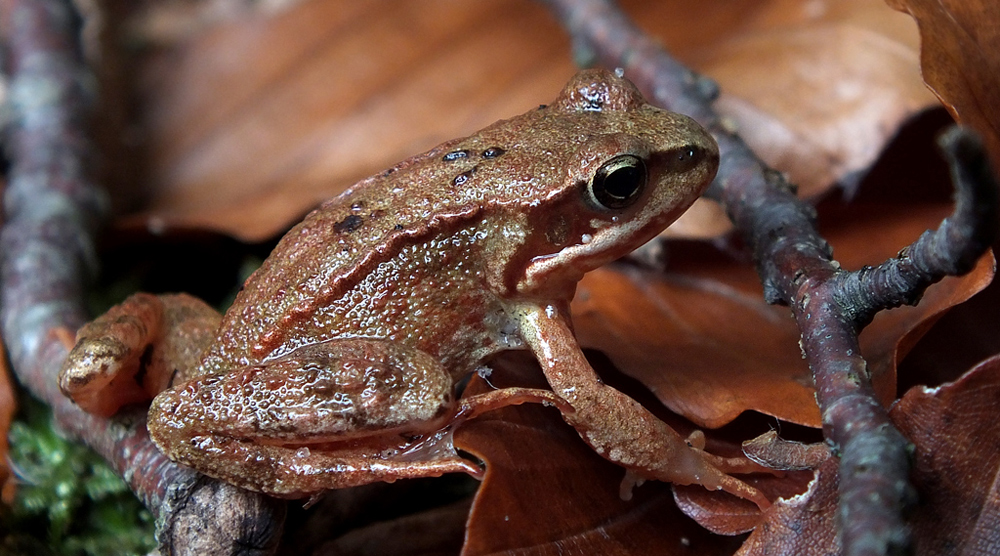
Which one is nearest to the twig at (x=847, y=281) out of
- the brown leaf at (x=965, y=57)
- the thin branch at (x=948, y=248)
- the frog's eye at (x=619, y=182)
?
the thin branch at (x=948, y=248)

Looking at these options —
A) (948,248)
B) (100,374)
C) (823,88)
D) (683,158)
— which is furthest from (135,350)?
(823,88)

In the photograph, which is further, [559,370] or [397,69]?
[397,69]

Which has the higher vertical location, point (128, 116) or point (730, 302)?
point (128, 116)

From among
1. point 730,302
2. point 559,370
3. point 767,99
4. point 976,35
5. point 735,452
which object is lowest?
point 735,452

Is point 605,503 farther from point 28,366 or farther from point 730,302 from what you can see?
point 28,366

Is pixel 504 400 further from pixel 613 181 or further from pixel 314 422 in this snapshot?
pixel 613 181

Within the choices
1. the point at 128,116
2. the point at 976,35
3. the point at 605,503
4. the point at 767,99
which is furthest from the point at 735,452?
the point at 128,116
